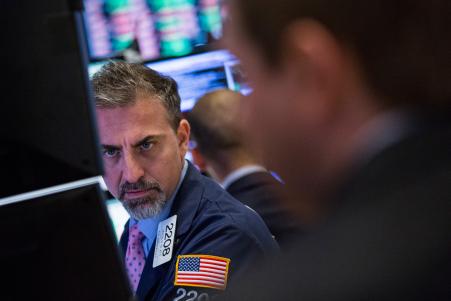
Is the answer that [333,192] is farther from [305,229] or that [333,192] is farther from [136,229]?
[136,229]

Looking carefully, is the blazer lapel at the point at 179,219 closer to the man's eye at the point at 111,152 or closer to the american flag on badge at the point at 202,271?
the american flag on badge at the point at 202,271

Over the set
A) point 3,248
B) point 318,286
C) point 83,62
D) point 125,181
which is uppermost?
point 83,62

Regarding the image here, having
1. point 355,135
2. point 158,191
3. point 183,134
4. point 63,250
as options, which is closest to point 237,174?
point 183,134

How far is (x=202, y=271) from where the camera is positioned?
1861 millimetres

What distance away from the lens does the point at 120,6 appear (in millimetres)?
5195

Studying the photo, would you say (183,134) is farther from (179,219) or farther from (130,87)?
(179,219)

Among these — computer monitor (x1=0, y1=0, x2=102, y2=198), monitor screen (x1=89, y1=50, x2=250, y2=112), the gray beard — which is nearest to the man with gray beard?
the gray beard

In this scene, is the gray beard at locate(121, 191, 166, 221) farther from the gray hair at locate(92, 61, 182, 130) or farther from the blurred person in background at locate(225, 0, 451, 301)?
the blurred person in background at locate(225, 0, 451, 301)

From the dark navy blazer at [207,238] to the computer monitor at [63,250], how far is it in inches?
27.7

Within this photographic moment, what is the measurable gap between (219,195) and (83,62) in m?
1.19

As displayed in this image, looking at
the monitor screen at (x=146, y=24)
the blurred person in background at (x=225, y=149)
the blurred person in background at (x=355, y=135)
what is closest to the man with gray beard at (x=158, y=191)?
the blurred person in background at (x=225, y=149)

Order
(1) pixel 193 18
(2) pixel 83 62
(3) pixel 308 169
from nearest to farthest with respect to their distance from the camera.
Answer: (3) pixel 308 169, (2) pixel 83 62, (1) pixel 193 18

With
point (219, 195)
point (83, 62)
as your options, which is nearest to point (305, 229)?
point (83, 62)

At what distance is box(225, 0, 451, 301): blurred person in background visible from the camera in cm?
64
